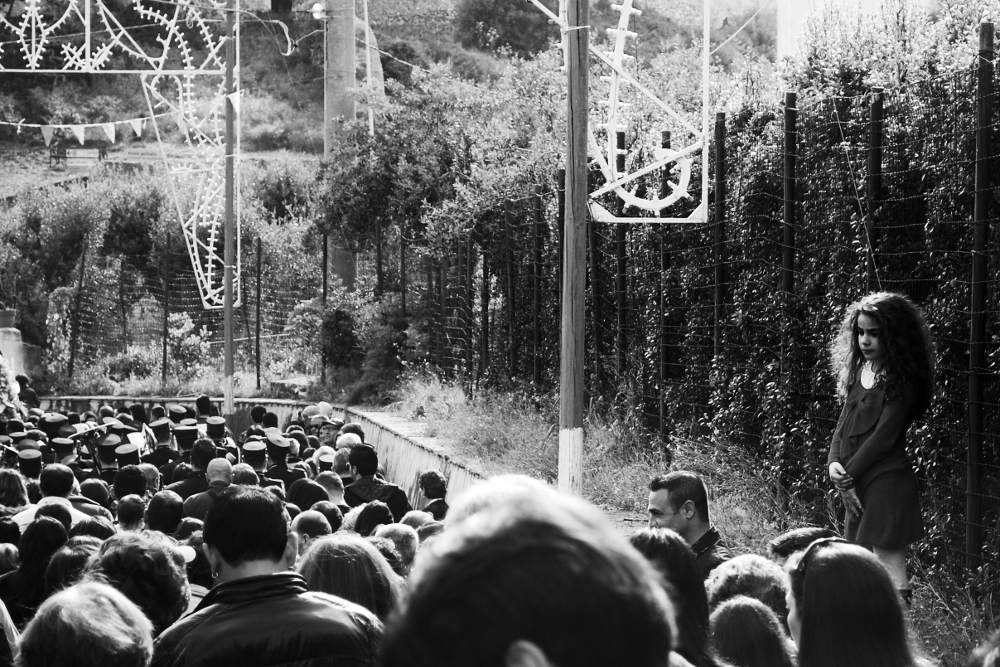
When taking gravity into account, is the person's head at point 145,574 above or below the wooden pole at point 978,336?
below

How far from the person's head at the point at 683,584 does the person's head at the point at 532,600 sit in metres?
1.94

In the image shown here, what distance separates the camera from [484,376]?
18.5 metres

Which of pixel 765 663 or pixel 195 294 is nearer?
pixel 765 663

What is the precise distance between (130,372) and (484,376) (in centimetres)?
1467

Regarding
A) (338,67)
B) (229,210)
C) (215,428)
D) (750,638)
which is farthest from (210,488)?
(338,67)

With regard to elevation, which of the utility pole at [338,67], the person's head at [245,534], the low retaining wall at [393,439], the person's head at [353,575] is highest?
the utility pole at [338,67]

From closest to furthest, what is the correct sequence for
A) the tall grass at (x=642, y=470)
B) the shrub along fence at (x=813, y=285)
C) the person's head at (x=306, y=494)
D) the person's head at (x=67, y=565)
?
the person's head at (x=67, y=565), the tall grass at (x=642, y=470), the shrub along fence at (x=813, y=285), the person's head at (x=306, y=494)

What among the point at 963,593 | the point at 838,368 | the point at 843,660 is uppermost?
the point at 838,368

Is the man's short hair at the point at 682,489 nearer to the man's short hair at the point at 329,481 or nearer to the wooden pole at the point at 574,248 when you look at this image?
the wooden pole at the point at 574,248

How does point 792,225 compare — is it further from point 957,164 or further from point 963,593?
point 963,593

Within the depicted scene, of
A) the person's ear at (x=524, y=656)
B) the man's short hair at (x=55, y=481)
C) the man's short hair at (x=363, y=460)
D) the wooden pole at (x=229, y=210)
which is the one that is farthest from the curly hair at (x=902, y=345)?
the wooden pole at (x=229, y=210)

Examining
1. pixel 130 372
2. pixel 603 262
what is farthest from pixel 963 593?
pixel 130 372

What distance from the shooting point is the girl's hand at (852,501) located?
6250 mm

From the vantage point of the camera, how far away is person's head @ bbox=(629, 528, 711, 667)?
339cm
